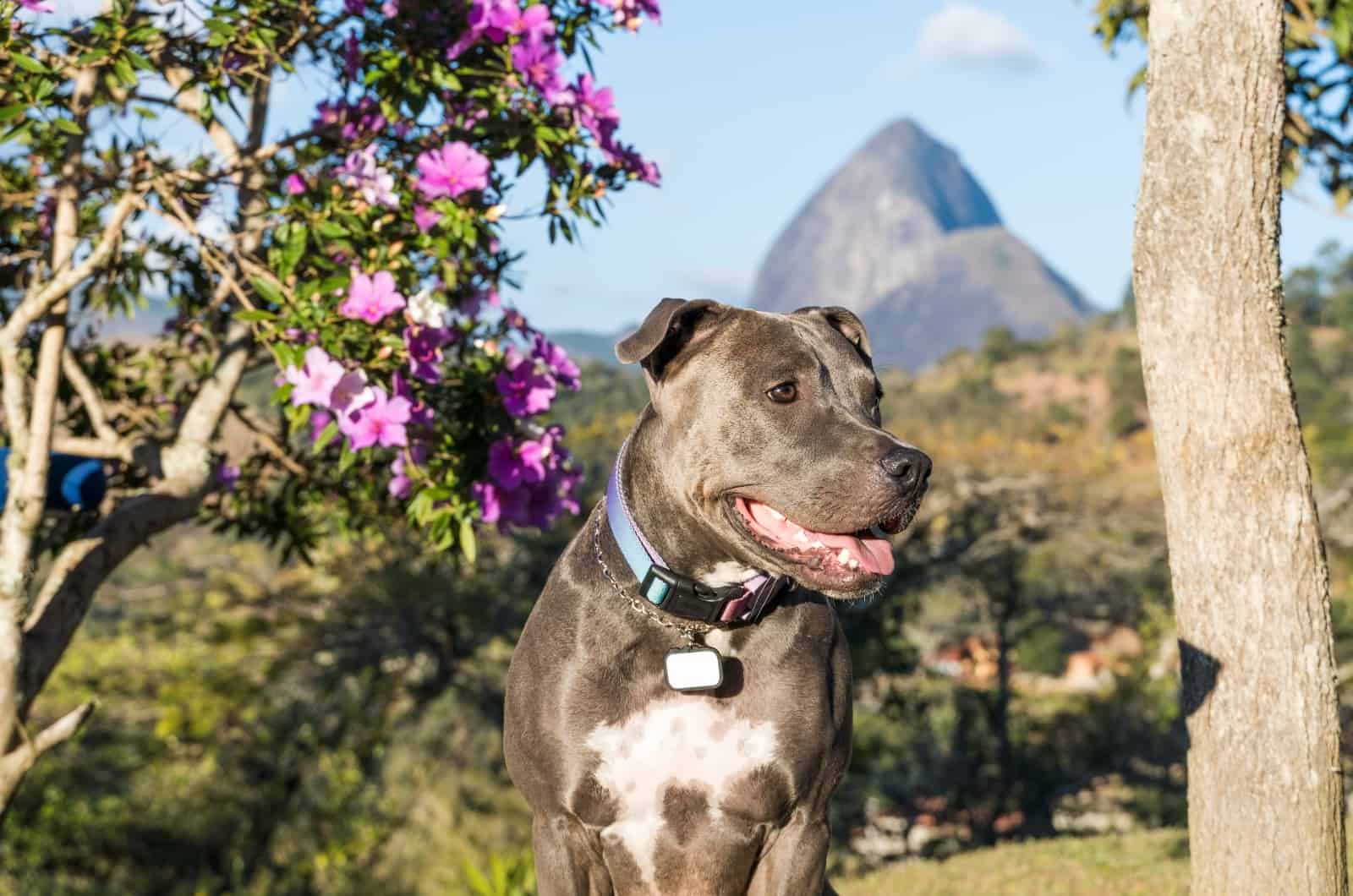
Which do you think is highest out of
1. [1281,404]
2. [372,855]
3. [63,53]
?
[63,53]

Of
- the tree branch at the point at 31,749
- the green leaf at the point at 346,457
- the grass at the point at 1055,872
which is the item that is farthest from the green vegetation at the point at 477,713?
the green leaf at the point at 346,457

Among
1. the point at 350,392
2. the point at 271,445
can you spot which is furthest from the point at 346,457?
the point at 271,445

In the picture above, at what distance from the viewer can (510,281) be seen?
16.5ft

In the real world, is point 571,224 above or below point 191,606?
above

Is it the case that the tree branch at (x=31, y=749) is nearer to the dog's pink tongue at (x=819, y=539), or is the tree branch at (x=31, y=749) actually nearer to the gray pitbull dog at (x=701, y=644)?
the gray pitbull dog at (x=701, y=644)

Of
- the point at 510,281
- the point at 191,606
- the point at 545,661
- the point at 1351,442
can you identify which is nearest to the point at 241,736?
the point at 191,606

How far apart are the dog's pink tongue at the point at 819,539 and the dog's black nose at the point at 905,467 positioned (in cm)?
20

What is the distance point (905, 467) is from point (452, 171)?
6.57 feet

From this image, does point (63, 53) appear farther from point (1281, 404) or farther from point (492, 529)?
point (1281, 404)

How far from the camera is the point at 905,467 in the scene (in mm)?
3006

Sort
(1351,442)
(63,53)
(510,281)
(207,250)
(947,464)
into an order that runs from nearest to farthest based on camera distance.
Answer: (63,53) < (207,250) < (510,281) < (947,464) < (1351,442)

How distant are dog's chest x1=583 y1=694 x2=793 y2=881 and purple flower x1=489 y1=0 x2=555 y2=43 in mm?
2292

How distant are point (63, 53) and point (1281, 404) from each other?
3781 millimetres

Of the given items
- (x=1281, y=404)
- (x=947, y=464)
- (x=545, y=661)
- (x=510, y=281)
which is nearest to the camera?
(x=545, y=661)
